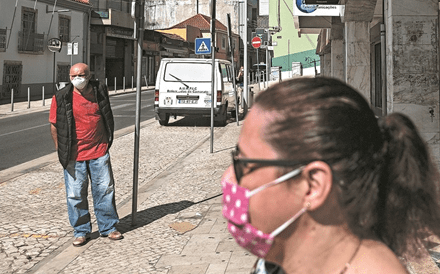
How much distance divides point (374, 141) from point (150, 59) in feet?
169

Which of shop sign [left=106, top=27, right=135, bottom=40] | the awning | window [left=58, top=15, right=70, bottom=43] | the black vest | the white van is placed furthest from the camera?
the awning

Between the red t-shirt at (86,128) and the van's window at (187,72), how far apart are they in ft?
37.4

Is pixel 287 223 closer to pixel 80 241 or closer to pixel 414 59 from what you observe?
pixel 80 241

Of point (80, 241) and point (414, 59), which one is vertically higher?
point (414, 59)

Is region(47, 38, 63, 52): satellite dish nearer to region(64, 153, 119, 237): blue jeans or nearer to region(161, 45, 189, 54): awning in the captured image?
region(161, 45, 189, 54): awning

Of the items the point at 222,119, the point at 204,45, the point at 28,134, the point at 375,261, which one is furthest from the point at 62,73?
the point at 375,261

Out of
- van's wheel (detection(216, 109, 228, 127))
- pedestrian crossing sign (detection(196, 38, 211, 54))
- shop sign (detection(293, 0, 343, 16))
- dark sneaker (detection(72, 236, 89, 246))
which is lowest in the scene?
dark sneaker (detection(72, 236, 89, 246))

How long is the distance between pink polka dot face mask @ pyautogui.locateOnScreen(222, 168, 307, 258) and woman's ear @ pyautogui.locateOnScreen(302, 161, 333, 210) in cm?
2

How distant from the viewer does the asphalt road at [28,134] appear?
1183cm

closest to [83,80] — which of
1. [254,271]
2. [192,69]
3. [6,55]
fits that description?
[254,271]

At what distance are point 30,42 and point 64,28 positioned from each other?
4.98 meters

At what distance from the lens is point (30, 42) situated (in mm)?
34781

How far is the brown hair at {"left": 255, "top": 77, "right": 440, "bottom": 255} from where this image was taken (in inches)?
46.5

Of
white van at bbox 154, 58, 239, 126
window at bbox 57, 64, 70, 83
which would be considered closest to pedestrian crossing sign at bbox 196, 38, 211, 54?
white van at bbox 154, 58, 239, 126
